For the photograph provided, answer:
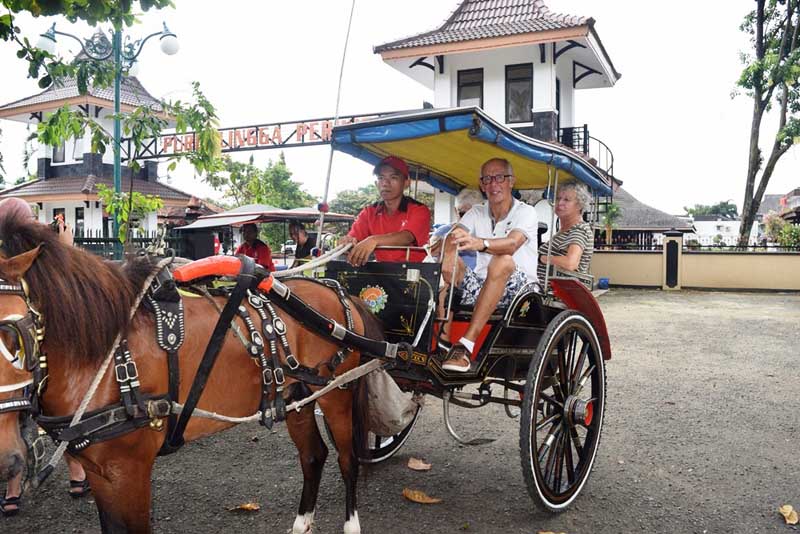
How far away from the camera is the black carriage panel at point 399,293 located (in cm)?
321

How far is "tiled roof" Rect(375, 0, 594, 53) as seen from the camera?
13729 mm

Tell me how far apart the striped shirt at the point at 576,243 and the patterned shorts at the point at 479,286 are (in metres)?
0.43

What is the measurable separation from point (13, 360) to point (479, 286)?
2.65 meters

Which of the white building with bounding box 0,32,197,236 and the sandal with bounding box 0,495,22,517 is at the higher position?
the white building with bounding box 0,32,197,236

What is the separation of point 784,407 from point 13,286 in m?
6.21

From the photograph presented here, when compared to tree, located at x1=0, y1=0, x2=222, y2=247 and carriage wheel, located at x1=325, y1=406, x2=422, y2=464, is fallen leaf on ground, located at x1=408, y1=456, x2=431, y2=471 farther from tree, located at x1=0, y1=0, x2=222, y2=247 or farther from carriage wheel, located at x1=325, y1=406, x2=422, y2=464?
tree, located at x1=0, y1=0, x2=222, y2=247

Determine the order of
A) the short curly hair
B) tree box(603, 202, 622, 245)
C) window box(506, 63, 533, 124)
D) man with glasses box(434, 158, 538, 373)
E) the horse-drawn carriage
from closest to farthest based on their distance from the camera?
the horse-drawn carriage, man with glasses box(434, 158, 538, 373), the short curly hair, window box(506, 63, 533, 124), tree box(603, 202, 622, 245)

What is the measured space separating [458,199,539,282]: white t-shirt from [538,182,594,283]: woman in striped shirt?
0.26 meters

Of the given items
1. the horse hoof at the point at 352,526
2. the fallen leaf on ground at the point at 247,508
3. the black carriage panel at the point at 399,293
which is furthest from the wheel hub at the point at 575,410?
the fallen leaf on ground at the point at 247,508

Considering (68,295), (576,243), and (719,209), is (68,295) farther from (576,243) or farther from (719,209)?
(719,209)

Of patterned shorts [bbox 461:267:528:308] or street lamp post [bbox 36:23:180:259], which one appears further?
street lamp post [bbox 36:23:180:259]

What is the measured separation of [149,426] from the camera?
211cm

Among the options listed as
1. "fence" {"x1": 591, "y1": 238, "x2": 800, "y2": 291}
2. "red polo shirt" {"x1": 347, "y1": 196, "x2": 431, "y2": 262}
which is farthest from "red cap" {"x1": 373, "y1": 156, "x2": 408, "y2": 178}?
"fence" {"x1": 591, "y1": 238, "x2": 800, "y2": 291}

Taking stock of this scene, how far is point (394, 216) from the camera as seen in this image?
12.4 feet
